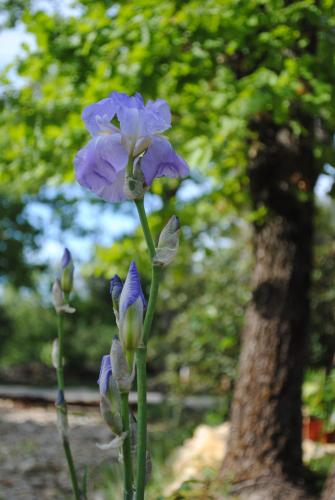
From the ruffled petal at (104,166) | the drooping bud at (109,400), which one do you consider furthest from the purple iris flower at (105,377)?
the ruffled petal at (104,166)

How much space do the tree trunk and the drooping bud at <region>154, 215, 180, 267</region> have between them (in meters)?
3.13

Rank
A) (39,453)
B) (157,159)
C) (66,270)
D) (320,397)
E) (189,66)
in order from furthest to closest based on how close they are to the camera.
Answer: (39,453) < (320,397) < (189,66) < (66,270) < (157,159)

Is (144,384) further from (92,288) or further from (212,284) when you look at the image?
(92,288)

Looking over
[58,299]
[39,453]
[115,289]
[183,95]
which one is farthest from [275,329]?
[39,453]

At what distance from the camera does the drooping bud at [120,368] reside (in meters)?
1.00

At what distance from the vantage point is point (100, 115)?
1116mm

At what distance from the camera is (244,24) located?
9.82ft

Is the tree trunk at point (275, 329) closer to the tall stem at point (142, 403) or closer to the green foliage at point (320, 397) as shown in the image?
the green foliage at point (320, 397)

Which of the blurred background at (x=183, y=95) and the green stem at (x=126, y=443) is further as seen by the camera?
the blurred background at (x=183, y=95)

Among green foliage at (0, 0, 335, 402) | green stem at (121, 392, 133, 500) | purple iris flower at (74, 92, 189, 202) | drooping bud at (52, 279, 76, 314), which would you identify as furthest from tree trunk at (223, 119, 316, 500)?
purple iris flower at (74, 92, 189, 202)

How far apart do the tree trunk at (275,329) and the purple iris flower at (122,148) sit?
309 cm

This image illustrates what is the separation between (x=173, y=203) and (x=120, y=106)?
10.8ft

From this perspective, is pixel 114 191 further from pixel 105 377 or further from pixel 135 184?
pixel 105 377

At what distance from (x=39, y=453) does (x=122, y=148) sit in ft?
19.9
